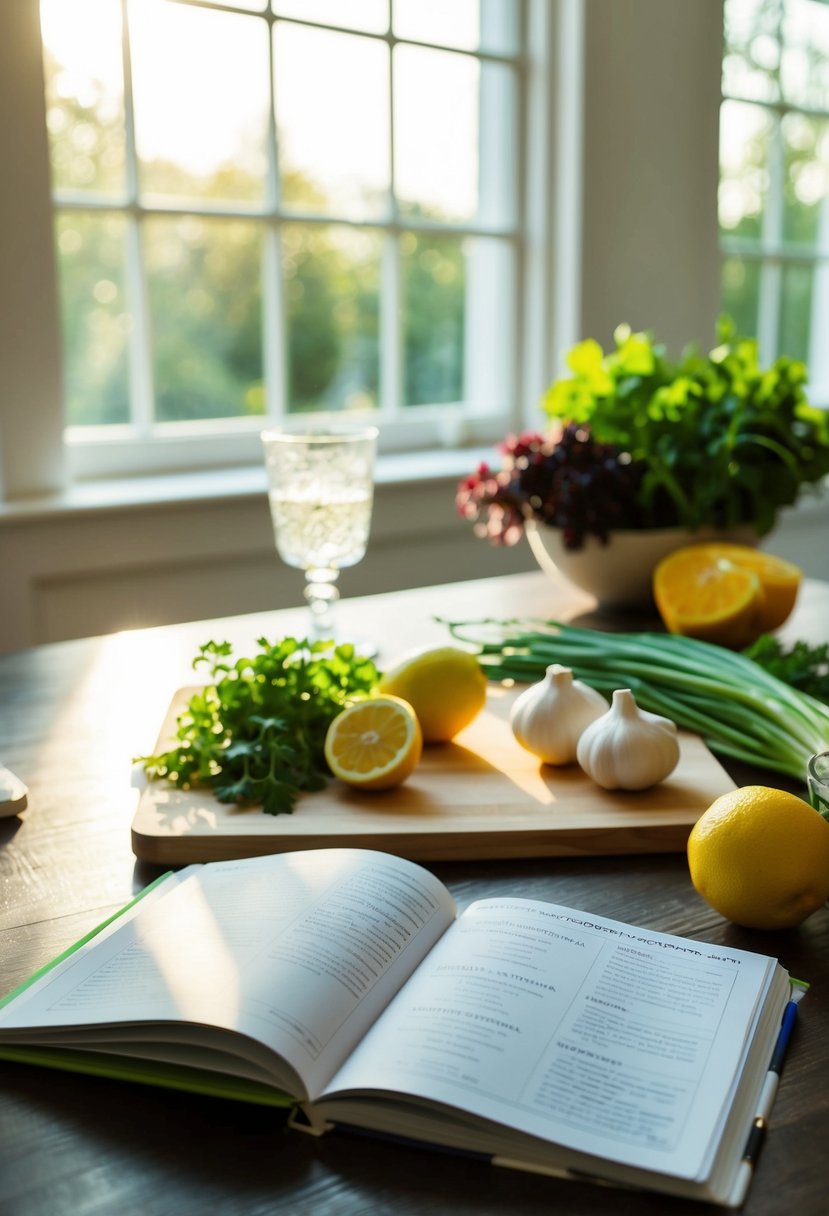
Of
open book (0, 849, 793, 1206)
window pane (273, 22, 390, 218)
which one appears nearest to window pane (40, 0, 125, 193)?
window pane (273, 22, 390, 218)

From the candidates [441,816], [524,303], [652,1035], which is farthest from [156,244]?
[652,1035]

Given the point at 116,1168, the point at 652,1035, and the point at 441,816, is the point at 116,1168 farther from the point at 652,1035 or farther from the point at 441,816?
the point at 441,816

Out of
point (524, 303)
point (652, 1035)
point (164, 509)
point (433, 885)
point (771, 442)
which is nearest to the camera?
point (652, 1035)

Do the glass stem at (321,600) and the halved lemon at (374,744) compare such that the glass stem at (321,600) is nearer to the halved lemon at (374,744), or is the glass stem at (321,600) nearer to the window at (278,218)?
the halved lemon at (374,744)

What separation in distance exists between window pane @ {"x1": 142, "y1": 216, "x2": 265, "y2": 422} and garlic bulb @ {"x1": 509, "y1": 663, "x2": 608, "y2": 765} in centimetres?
157

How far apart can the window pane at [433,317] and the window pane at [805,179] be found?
1177 millimetres

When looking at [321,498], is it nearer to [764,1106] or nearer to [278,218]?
[764,1106]

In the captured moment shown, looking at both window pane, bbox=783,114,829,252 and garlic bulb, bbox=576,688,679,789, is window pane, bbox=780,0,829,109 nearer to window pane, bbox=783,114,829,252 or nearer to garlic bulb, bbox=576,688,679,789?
window pane, bbox=783,114,829,252

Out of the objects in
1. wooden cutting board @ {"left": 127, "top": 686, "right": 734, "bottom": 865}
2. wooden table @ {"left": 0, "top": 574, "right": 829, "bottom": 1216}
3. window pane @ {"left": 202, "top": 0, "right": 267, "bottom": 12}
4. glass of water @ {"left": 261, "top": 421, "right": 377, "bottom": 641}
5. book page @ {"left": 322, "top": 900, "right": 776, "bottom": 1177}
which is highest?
window pane @ {"left": 202, "top": 0, "right": 267, "bottom": 12}

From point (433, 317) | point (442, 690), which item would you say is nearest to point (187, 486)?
point (433, 317)

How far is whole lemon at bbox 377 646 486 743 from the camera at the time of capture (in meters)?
1.06

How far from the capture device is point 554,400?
5.30ft

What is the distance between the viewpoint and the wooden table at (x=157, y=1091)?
522 mm

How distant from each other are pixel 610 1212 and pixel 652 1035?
0.12 metres
